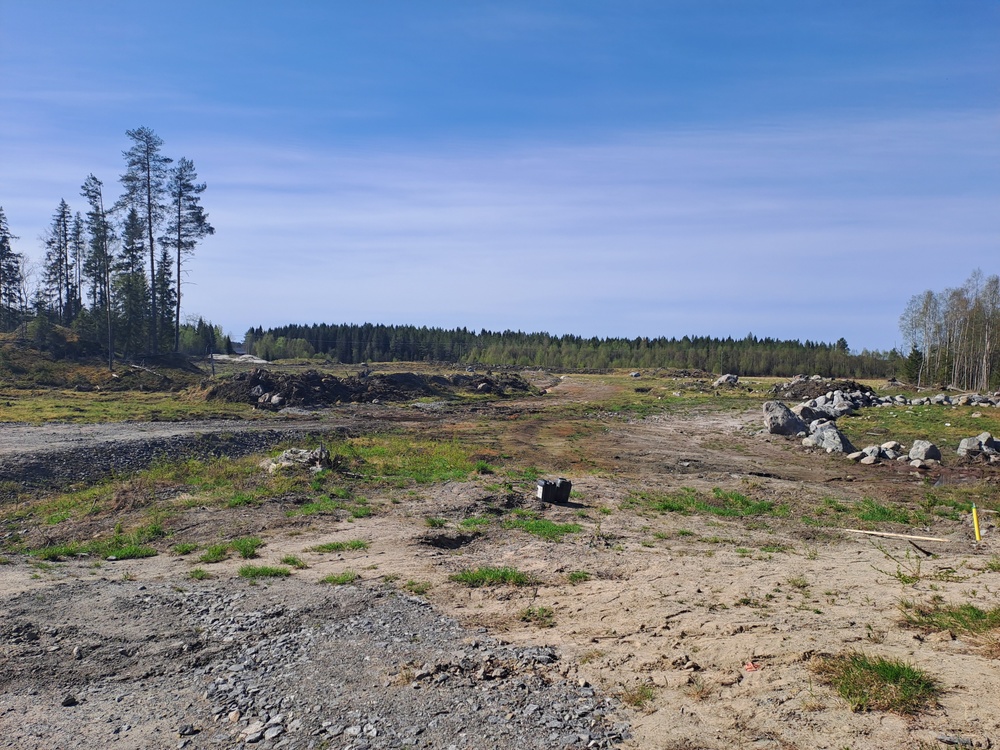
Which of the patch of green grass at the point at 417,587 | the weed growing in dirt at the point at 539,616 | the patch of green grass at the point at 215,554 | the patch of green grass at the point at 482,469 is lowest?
the patch of green grass at the point at 215,554

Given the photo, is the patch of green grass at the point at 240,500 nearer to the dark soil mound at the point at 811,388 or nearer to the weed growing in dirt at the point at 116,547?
the weed growing in dirt at the point at 116,547

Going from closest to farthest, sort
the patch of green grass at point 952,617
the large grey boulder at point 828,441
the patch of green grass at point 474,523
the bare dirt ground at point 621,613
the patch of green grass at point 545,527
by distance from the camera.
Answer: the bare dirt ground at point 621,613, the patch of green grass at point 952,617, the patch of green grass at point 545,527, the patch of green grass at point 474,523, the large grey boulder at point 828,441

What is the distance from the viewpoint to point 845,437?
96.8ft

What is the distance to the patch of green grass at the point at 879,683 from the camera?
594 centimetres

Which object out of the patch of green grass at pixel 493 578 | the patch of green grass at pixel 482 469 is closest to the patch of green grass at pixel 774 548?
the patch of green grass at pixel 493 578

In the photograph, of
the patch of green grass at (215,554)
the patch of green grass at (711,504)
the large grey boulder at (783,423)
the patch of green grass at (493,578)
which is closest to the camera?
the patch of green grass at (493,578)

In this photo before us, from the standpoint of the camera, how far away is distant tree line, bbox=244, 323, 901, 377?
434 feet

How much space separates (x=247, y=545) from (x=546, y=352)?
136 meters

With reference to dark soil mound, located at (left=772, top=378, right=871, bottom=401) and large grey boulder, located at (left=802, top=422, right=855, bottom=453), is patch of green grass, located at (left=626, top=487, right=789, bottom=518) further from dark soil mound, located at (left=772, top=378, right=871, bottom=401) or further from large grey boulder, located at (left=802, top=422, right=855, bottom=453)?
dark soil mound, located at (left=772, top=378, right=871, bottom=401)

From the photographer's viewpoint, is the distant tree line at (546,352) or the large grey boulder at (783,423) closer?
the large grey boulder at (783,423)

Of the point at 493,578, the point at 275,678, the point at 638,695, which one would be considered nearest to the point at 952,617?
the point at 638,695

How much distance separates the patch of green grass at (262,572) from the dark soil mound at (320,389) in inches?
1321

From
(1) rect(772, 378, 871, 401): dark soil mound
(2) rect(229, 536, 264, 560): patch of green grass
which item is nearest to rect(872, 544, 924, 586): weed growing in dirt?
(2) rect(229, 536, 264, 560): patch of green grass

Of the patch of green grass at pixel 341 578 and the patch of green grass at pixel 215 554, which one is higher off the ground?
the patch of green grass at pixel 341 578
